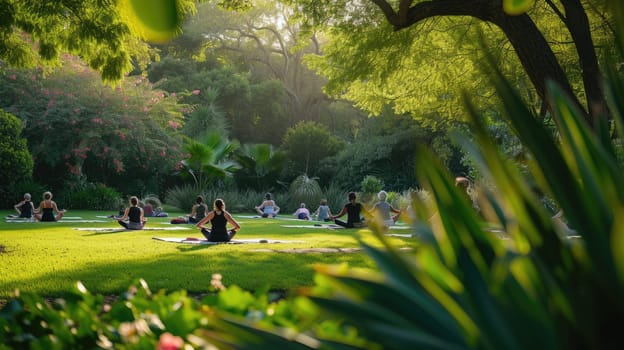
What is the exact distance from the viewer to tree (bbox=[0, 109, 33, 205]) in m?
23.8

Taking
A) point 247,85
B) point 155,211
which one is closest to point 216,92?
point 247,85

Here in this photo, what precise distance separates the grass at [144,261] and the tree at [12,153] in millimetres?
10235

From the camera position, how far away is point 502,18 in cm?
975

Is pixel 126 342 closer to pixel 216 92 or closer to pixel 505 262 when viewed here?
pixel 505 262

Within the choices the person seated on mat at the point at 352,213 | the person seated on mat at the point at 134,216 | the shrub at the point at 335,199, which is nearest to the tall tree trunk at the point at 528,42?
the person seated on mat at the point at 352,213

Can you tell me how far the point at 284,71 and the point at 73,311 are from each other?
44.7 m

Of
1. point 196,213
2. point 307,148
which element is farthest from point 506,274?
point 307,148

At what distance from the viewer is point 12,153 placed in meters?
24.0

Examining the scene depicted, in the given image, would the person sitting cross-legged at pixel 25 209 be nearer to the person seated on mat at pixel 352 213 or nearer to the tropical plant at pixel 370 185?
the person seated on mat at pixel 352 213

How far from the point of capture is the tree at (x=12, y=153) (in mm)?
23812

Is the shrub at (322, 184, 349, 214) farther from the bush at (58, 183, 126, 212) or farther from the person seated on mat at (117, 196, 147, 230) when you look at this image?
the person seated on mat at (117, 196, 147, 230)

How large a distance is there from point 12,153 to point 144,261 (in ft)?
55.4

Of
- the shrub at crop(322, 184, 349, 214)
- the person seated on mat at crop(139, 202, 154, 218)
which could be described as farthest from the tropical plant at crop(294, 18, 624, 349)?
the shrub at crop(322, 184, 349, 214)

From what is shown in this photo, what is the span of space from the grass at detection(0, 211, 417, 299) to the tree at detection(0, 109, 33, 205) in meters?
10.2
